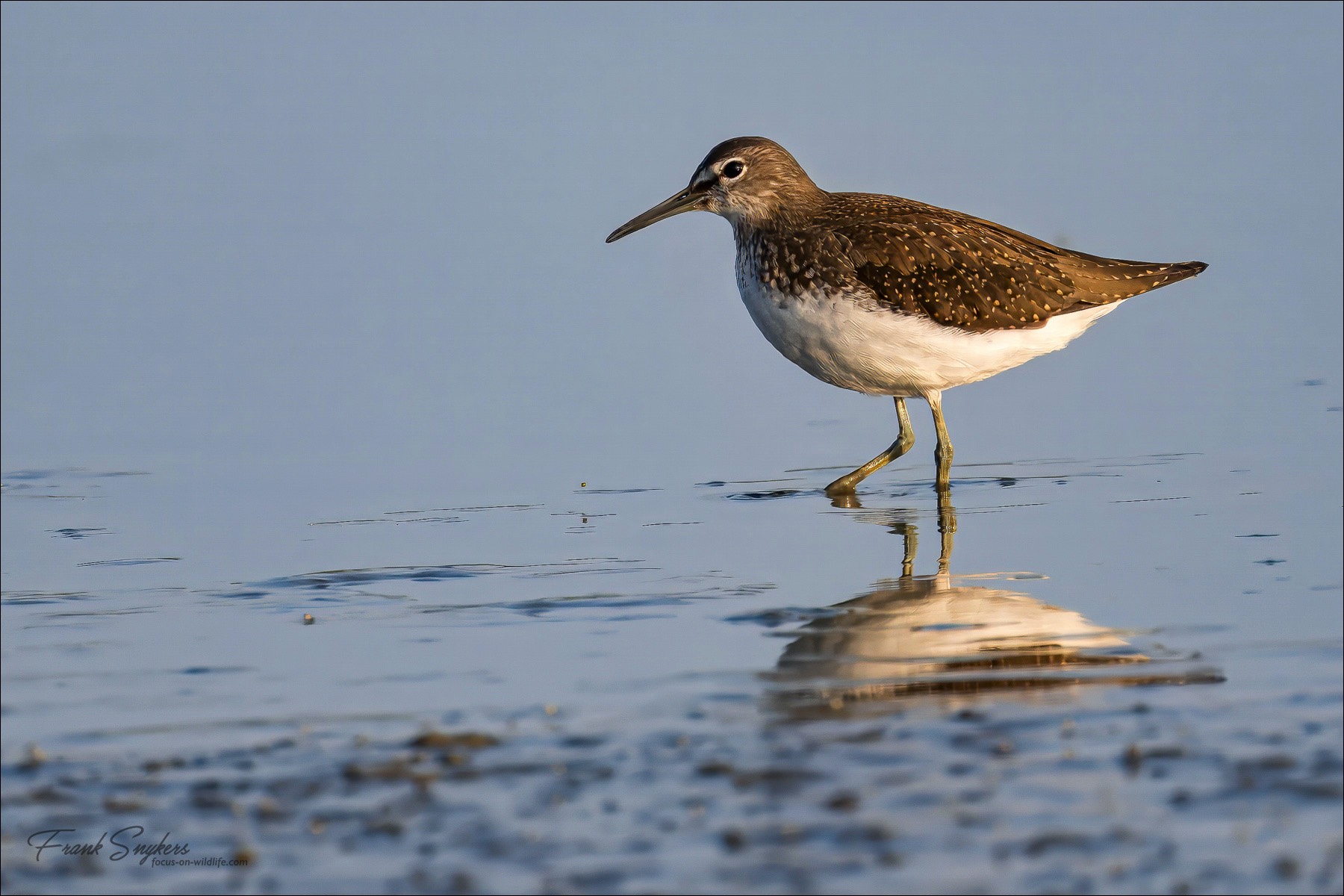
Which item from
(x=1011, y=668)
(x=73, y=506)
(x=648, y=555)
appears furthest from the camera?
(x=73, y=506)

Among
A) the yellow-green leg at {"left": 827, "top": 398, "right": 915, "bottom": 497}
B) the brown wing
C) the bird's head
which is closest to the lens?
the brown wing

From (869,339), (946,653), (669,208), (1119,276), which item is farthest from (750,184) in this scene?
(946,653)

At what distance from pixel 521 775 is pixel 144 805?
115 cm

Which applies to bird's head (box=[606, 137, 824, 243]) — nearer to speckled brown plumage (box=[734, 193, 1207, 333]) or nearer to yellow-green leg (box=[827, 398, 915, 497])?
speckled brown plumage (box=[734, 193, 1207, 333])

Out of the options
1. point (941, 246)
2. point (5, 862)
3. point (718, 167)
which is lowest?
point (5, 862)

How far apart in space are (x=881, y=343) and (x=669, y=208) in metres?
2.33

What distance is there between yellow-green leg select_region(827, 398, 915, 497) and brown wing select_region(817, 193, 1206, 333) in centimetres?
111

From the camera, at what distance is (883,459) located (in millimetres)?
10234

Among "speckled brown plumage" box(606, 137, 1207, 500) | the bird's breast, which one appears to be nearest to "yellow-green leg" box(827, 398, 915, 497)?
"speckled brown plumage" box(606, 137, 1207, 500)

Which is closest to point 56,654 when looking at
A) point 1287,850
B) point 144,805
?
point 144,805

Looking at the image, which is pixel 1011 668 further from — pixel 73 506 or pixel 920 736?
pixel 73 506

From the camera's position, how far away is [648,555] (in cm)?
815

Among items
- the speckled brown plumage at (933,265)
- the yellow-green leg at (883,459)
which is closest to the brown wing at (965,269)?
the speckled brown plumage at (933,265)

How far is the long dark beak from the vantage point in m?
10.8
